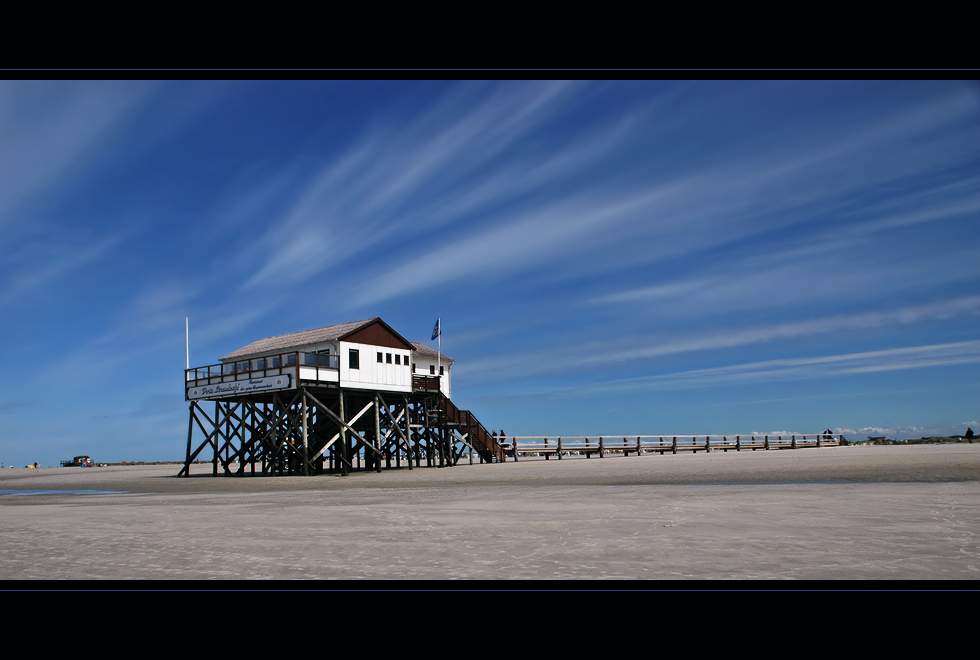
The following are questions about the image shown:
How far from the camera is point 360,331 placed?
33.0 metres

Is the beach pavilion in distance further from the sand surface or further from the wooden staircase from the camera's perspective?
the sand surface

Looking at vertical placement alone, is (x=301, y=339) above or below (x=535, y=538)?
above

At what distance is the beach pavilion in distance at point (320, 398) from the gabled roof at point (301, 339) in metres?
0.08

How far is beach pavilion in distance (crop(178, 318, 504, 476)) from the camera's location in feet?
101

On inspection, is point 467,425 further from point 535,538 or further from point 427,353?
point 535,538

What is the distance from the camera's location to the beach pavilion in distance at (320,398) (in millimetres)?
30797

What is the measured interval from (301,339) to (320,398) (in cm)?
339

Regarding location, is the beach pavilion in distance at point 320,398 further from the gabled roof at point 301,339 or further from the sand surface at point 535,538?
the sand surface at point 535,538

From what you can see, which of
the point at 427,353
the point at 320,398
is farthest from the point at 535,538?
the point at 427,353

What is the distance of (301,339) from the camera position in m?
34.5

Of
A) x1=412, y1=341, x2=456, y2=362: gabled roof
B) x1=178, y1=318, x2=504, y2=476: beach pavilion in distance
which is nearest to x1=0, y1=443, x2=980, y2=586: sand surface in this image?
x1=178, y1=318, x2=504, y2=476: beach pavilion in distance
